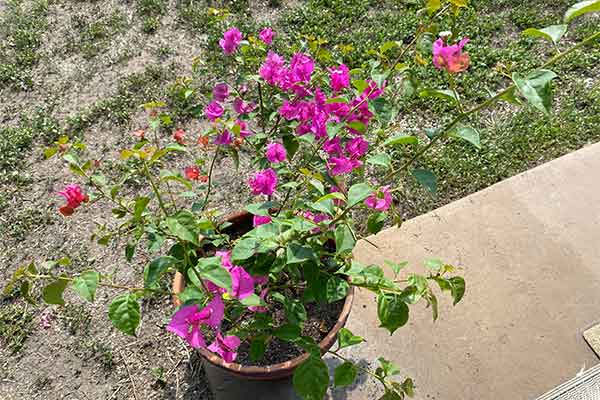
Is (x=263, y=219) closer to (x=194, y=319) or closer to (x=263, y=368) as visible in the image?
(x=194, y=319)

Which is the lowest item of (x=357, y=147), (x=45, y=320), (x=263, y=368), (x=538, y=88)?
(x=45, y=320)

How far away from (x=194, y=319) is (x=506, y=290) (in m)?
1.45

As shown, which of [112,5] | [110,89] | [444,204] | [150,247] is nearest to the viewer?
[150,247]

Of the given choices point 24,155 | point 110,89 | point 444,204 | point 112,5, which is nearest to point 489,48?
point 444,204

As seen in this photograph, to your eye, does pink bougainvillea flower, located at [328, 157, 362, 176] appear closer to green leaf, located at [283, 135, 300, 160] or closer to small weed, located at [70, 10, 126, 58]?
green leaf, located at [283, 135, 300, 160]

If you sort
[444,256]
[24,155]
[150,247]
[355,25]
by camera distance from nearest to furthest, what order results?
1. [150,247]
2. [444,256]
3. [24,155]
4. [355,25]

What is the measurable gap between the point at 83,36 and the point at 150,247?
98.3 inches

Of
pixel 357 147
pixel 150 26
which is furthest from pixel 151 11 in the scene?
pixel 357 147

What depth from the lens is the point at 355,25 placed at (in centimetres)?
318

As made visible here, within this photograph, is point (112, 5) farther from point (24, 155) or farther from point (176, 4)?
point (24, 155)

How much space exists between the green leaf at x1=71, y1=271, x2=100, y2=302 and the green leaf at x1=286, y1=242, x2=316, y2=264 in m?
0.40

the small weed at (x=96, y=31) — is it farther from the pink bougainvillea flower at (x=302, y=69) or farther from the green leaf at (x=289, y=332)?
the green leaf at (x=289, y=332)

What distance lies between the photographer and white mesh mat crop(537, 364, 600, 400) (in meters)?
1.73

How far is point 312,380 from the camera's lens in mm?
1177
